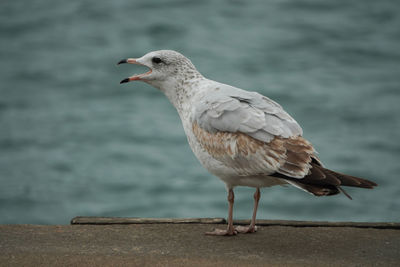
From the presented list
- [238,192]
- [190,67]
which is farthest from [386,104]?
[190,67]

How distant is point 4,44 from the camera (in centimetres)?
2305

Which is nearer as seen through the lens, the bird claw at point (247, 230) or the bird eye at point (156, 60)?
the bird claw at point (247, 230)

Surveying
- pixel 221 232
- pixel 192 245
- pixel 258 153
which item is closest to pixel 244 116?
pixel 258 153

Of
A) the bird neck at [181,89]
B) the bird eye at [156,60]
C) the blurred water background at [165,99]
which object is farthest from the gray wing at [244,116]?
the blurred water background at [165,99]

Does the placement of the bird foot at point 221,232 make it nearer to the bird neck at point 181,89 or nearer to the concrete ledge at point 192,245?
the concrete ledge at point 192,245

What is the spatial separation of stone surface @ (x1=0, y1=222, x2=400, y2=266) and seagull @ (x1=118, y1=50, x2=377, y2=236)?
35 cm

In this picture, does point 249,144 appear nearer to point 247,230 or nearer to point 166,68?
point 247,230

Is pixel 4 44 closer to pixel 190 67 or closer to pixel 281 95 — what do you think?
pixel 281 95

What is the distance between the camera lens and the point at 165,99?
64.1 feet

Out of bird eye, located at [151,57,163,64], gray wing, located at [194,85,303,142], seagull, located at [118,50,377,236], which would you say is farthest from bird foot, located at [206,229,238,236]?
bird eye, located at [151,57,163,64]

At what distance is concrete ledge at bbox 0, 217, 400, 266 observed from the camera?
16.0ft

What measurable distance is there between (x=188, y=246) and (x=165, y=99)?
14.4m

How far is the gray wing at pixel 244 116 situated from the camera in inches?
208

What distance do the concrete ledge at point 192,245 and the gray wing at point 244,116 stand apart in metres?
0.96
